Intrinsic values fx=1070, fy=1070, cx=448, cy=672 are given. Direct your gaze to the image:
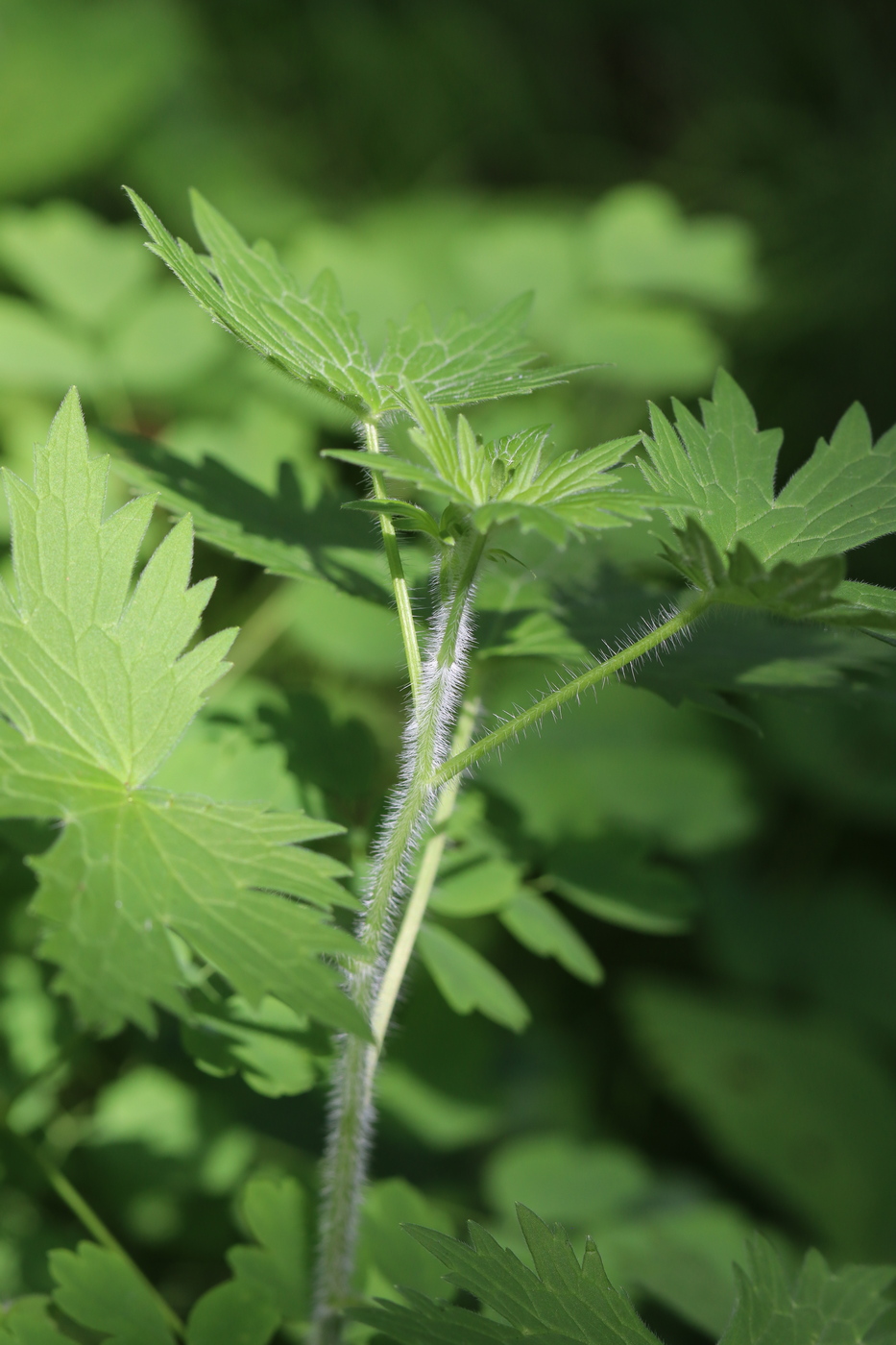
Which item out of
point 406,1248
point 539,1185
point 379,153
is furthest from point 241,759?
point 379,153

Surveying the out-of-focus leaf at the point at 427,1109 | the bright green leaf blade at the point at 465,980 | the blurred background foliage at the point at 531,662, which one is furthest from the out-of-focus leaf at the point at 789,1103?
the bright green leaf blade at the point at 465,980

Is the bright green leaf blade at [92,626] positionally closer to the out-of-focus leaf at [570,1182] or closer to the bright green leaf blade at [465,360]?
the bright green leaf blade at [465,360]

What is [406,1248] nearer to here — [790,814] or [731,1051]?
[731,1051]

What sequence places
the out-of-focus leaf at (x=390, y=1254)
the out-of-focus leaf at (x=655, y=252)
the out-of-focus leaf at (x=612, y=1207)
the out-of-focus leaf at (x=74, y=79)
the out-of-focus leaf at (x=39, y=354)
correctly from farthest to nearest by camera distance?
the out-of-focus leaf at (x=74, y=79)
the out-of-focus leaf at (x=655, y=252)
the out-of-focus leaf at (x=39, y=354)
the out-of-focus leaf at (x=612, y=1207)
the out-of-focus leaf at (x=390, y=1254)

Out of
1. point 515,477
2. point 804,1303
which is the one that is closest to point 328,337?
point 515,477

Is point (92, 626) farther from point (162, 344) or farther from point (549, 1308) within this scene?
point (162, 344)

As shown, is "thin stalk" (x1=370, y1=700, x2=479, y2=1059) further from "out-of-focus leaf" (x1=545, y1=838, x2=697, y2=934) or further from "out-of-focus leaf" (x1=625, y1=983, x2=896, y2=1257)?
"out-of-focus leaf" (x1=625, y1=983, x2=896, y2=1257)
